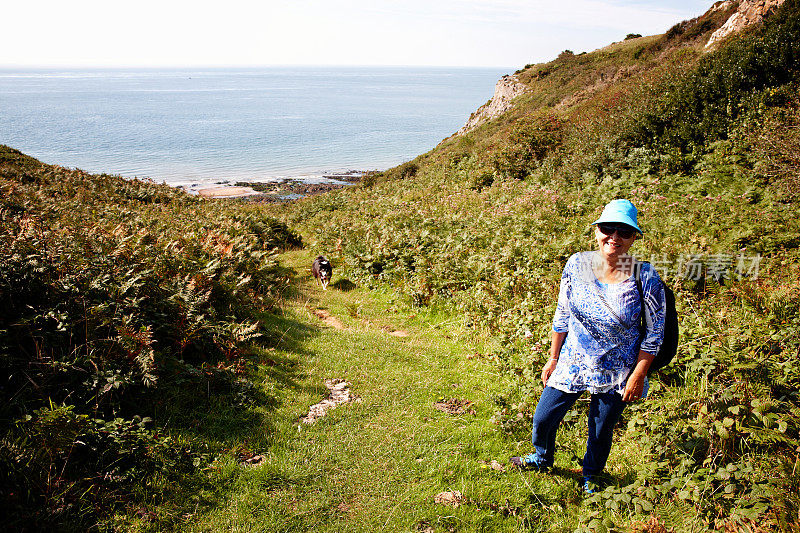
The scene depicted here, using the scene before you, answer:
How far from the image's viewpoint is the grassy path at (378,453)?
13.4ft

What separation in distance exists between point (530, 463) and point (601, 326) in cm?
185

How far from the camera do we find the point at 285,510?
13.3ft

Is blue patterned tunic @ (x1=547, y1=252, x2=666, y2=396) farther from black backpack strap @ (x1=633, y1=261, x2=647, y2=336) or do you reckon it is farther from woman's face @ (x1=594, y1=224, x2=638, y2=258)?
woman's face @ (x1=594, y1=224, x2=638, y2=258)

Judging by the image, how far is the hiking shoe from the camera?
4582 mm

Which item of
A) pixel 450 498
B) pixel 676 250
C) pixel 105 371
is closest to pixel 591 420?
pixel 450 498

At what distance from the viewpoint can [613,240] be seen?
3.64 m

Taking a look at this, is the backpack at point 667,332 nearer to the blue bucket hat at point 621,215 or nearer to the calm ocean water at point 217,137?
the blue bucket hat at point 621,215

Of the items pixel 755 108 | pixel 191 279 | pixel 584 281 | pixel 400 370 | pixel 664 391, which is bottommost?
pixel 400 370

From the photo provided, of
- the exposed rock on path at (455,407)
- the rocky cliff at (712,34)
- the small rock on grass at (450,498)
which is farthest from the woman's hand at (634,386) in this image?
the rocky cliff at (712,34)

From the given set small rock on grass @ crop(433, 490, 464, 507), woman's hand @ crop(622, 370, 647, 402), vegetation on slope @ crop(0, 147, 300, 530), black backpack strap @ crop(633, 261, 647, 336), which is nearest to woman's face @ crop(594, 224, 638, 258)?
black backpack strap @ crop(633, 261, 647, 336)

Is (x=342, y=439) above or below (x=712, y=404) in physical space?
below

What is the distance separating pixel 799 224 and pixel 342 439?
8.75 metres

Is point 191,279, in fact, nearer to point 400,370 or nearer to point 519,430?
point 400,370

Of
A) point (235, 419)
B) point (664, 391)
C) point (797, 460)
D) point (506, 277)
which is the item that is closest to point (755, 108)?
point (506, 277)
